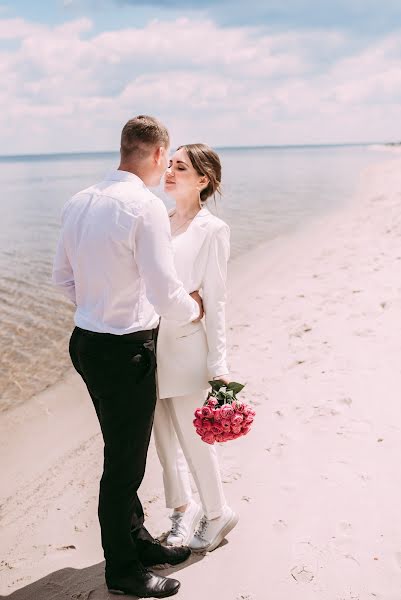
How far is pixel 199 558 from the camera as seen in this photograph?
3557 mm

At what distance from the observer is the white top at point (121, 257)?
2.64 m

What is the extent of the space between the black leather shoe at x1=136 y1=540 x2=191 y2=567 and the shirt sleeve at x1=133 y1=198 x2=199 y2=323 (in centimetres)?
152

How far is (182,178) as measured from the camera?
131 inches

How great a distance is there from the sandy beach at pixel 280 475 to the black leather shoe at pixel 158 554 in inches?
2.4

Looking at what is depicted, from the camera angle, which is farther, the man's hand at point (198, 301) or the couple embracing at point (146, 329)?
the man's hand at point (198, 301)

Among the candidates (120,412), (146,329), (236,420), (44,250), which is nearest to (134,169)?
(146,329)

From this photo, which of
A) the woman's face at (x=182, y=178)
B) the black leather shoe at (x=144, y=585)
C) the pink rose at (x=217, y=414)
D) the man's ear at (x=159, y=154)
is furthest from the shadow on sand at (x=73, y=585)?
the man's ear at (x=159, y=154)

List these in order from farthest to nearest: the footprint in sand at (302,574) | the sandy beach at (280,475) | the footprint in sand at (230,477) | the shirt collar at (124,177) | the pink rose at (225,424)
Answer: the footprint in sand at (230,477) → the sandy beach at (280,475) → the footprint in sand at (302,574) → the pink rose at (225,424) → the shirt collar at (124,177)

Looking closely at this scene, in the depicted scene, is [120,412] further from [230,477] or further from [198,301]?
[230,477]

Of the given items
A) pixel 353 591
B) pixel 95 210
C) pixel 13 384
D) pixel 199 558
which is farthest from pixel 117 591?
pixel 13 384

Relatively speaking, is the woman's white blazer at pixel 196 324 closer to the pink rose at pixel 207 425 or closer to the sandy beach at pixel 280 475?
the pink rose at pixel 207 425

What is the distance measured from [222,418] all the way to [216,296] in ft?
2.22

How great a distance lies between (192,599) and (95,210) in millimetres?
2156

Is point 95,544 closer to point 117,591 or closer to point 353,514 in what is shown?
point 117,591
